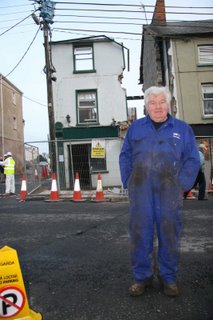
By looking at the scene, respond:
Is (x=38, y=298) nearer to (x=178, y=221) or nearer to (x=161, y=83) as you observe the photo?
(x=178, y=221)

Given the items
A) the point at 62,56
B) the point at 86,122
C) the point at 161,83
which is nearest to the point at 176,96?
the point at 161,83

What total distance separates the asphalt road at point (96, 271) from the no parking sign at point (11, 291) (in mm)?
504

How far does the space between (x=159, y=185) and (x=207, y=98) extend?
761 inches

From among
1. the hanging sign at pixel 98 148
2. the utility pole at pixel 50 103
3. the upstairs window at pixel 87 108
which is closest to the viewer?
the hanging sign at pixel 98 148

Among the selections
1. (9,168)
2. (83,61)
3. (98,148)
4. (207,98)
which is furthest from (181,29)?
(9,168)

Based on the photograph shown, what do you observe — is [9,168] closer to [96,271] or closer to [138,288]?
[96,271]

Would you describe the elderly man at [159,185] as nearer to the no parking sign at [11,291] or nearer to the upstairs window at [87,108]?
the no parking sign at [11,291]

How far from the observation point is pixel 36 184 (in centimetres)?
1555

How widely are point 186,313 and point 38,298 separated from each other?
1361mm

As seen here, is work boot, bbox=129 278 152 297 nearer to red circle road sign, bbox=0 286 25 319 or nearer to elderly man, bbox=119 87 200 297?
elderly man, bbox=119 87 200 297

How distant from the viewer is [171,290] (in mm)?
3168

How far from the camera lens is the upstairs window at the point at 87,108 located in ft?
66.3

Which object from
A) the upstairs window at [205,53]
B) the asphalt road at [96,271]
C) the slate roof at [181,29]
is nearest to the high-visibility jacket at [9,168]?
the asphalt road at [96,271]

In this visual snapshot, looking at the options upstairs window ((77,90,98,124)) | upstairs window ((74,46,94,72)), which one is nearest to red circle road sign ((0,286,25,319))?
upstairs window ((77,90,98,124))
